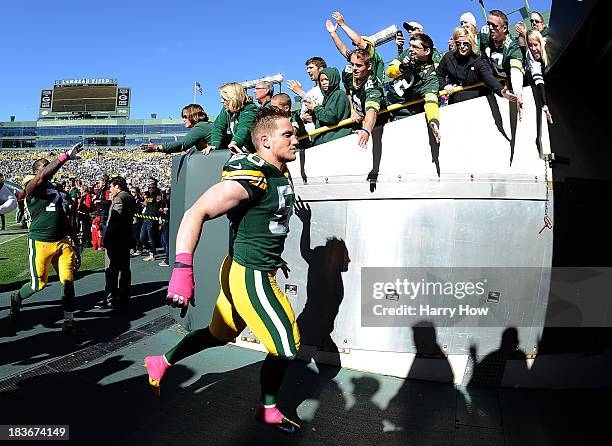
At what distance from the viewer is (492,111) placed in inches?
167

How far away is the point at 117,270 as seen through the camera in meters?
6.91

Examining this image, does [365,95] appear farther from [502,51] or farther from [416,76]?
[502,51]

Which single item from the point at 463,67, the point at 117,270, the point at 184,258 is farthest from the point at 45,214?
the point at 463,67

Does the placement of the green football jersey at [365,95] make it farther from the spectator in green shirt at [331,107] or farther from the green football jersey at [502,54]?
the green football jersey at [502,54]

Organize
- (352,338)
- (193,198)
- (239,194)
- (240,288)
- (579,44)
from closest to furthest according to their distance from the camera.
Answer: (239,194) < (240,288) < (579,44) < (352,338) < (193,198)

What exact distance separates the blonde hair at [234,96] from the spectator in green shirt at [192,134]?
2.09 feet

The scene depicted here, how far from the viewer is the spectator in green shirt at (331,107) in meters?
5.12

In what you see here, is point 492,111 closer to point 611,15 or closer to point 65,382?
point 611,15

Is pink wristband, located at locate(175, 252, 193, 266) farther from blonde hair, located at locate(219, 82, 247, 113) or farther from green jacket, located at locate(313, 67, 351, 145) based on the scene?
blonde hair, located at locate(219, 82, 247, 113)

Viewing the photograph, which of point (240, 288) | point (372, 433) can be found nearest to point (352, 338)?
point (372, 433)

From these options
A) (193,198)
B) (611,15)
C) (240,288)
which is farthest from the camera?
(193,198)

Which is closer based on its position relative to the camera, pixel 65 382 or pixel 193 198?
pixel 65 382

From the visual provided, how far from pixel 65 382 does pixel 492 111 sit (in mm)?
4300

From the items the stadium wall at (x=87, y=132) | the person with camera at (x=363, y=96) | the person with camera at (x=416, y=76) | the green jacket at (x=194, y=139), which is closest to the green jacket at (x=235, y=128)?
the green jacket at (x=194, y=139)
